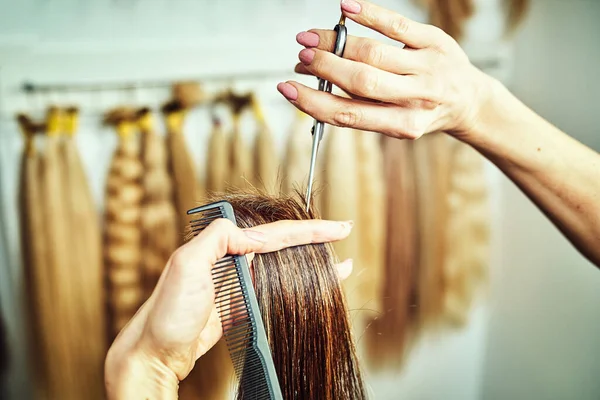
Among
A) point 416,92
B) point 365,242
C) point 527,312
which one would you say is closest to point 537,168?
point 416,92

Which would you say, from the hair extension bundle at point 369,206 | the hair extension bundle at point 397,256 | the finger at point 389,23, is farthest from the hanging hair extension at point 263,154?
the finger at point 389,23

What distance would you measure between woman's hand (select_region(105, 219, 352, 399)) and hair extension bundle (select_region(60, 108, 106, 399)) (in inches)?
33.0

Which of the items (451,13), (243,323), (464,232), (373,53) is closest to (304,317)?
(243,323)

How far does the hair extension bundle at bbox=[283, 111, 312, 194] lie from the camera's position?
174cm

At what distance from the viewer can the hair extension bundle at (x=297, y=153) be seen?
1.74 metres

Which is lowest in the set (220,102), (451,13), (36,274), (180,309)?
(180,309)

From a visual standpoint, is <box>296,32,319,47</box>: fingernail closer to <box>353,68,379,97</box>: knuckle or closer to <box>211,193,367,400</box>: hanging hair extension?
<box>353,68,379,97</box>: knuckle

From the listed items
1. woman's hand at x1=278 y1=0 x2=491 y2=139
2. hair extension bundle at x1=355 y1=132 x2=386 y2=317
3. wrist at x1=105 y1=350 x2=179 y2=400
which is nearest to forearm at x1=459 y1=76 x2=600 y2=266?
woman's hand at x1=278 y1=0 x2=491 y2=139

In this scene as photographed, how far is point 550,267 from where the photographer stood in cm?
193

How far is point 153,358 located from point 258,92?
3.93 feet

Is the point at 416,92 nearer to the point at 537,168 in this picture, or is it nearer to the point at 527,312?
the point at 537,168

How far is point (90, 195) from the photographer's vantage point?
159 cm

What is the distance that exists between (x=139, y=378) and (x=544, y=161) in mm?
907

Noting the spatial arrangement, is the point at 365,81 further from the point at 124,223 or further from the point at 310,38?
the point at 124,223
